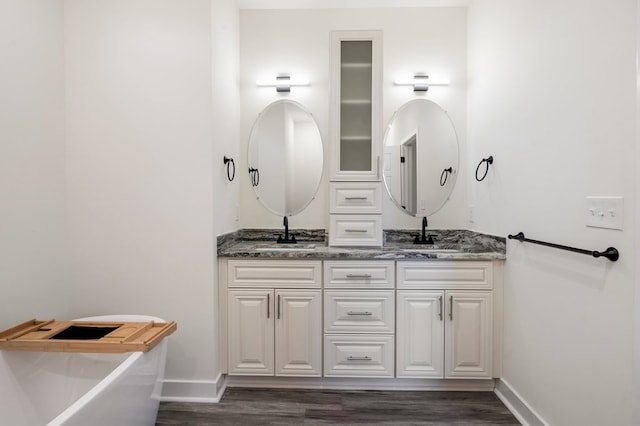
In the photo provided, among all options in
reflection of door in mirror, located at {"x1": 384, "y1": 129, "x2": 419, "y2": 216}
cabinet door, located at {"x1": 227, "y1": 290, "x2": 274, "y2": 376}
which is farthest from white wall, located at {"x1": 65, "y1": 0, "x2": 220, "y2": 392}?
reflection of door in mirror, located at {"x1": 384, "y1": 129, "x2": 419, "y2": 216}

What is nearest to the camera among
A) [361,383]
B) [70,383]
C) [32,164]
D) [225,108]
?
[70,383]

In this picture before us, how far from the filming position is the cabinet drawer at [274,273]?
2.11 meters

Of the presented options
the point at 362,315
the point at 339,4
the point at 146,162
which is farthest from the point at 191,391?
the point at 339,4

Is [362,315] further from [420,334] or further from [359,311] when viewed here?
[420,334]

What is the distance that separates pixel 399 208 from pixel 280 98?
1.37 m

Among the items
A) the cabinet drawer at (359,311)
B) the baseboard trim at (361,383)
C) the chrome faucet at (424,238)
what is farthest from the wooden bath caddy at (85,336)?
the chrome faucet at (424,238)

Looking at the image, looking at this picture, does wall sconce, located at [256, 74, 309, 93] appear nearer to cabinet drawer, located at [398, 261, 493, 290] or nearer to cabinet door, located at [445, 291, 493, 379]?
cabinet drawer, located at [398, 261, 493, 290]

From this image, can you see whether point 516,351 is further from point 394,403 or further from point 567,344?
point 394,403

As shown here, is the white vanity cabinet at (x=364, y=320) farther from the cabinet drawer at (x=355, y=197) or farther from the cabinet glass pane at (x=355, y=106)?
the cabinet glass pane at (x=355, y=106)

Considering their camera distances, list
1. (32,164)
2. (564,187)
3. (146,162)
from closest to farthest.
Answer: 1. (564,187)
2. (32,164)
3. (146,162)

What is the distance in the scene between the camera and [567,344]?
4.85 ft

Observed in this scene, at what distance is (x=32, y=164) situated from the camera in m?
1.77

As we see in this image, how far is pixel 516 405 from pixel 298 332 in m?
1.40

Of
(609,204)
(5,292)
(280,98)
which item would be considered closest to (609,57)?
(609,204)
